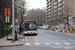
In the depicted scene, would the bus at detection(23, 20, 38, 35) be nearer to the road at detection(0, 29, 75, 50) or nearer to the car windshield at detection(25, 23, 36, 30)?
the car windshield at detection(25, 23, 36, 30)

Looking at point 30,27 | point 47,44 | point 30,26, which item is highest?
point 30,26

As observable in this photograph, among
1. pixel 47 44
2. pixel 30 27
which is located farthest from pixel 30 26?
pixel 47 44

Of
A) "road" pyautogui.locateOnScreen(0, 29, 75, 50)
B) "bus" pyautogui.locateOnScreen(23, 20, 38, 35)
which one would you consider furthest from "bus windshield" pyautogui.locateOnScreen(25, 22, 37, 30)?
"road" pyautogui.locateOnScreen(0, 29, 75, 50)

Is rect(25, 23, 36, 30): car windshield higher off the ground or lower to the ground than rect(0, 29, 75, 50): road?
higher

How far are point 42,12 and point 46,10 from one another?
5.91 m

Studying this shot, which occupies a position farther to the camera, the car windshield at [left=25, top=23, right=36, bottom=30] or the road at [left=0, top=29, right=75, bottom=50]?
the car windshield at [left=25, top=23, right=36, bottom=30]

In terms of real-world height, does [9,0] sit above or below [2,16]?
above

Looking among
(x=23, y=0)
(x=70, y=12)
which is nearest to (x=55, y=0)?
(x=70, y=12)

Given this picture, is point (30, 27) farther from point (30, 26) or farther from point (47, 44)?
point (47, 44)

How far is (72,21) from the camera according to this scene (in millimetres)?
56250

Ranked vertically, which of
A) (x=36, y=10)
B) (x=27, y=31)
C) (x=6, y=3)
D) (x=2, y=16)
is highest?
(x=36, y=10)

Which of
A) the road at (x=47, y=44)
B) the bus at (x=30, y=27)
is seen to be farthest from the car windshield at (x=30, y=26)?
the road at (x=47, y=44)

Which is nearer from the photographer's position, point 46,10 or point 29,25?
point 29,25

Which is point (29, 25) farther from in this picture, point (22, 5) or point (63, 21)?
point (63, 21)
